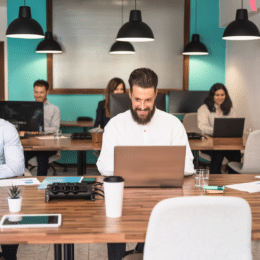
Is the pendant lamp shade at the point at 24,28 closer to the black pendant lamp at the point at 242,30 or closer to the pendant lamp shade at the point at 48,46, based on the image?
the pendant lamp shade at the point at 48,46

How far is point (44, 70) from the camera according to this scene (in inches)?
265

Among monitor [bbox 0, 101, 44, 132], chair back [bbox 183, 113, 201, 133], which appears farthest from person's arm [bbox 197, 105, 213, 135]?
monitor [bbox 0, 101, 44, 132]

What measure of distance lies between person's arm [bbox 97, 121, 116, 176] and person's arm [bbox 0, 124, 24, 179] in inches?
18.4

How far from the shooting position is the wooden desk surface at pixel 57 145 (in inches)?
144

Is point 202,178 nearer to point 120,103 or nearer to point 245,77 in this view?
point 120,103

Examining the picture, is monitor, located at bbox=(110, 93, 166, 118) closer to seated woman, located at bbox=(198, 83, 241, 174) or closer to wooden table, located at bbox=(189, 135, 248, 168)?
wooden table, located at bbox=(189, 135, 248, 168)

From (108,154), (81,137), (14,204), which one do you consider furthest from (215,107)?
(14,204)

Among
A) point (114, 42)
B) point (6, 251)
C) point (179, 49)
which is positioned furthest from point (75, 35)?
point (6, 251)

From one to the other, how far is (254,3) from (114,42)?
2472mm

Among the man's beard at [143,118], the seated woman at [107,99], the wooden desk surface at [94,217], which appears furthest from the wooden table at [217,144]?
the wooden desk surface at [94,217]

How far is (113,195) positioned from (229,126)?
2780mm

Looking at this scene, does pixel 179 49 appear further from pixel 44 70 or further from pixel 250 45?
pixel 44 70

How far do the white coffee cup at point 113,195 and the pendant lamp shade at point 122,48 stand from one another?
15.7 feet

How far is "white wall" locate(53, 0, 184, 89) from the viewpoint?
6660 mm
